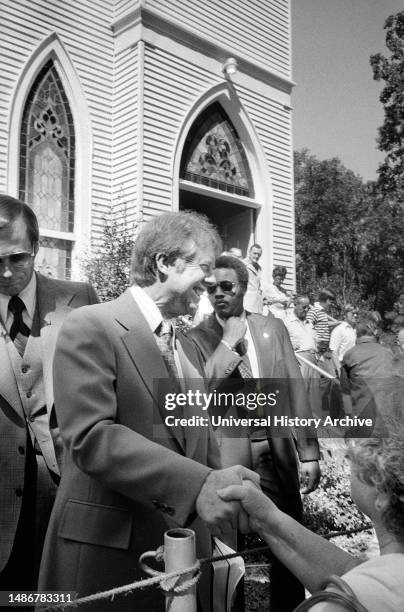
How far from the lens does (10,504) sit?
2.12m

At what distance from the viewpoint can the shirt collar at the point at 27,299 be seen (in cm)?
236

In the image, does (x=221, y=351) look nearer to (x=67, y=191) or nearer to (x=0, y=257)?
(x=0, y=257)

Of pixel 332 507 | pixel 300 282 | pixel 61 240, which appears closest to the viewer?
pixel 332 507

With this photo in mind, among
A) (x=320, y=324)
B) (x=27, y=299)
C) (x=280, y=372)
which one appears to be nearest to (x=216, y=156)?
(x=320, y=324)

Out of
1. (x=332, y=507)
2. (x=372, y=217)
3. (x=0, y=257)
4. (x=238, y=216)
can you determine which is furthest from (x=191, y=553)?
(x=372, y=217)

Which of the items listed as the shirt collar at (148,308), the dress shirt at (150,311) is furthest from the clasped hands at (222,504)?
the shirt collar at (148,308)

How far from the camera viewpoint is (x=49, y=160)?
10141 mm

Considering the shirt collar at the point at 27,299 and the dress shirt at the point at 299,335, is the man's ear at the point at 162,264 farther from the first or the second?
the dress shirt at the point at 299,335

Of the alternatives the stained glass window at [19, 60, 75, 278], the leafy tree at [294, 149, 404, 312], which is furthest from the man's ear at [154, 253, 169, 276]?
the leafy tree at [294, 149, 404, 312]

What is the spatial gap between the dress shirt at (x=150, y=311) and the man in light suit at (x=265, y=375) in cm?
97

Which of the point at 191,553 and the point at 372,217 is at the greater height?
the point at 372,217

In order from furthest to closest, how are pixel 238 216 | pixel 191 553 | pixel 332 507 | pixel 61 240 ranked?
pixel 238 216 → pixel 61 240 → pixel 332 507 → pixel 191 553

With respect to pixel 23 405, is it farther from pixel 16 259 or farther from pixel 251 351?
pixel 251 351

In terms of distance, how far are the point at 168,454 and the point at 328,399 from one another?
4.95 m
